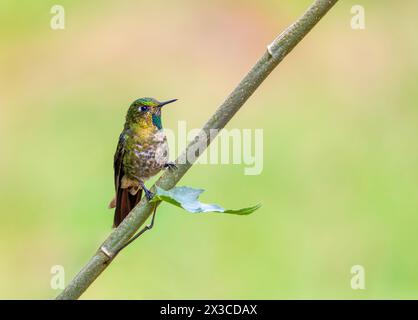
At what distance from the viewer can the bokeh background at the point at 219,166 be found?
565 cm

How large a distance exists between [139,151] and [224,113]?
148 centimetres

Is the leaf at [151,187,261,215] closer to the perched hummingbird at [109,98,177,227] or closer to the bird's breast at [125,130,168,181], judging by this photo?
the perched hummingbird at [109,98,177,227]

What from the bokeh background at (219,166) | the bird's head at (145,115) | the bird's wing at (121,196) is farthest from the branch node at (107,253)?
the bokeh background at (219,166)

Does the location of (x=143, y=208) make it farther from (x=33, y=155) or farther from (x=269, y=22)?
(x=269, y=22)

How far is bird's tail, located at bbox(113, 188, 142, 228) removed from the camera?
2.34 metres

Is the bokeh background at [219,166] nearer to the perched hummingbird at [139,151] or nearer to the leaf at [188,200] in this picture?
the perched hummingbird at [139,151]

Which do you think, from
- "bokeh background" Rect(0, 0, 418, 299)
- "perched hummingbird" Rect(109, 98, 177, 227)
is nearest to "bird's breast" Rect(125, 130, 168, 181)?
"perched hummingbird" Rect(109, 98, 177, 227)

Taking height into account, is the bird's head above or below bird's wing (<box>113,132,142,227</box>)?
above

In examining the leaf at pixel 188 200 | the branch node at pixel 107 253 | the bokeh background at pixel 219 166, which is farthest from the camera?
the bokeh background at pixel 219 166

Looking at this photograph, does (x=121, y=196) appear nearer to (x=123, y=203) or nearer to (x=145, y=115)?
(x=123, y=203)

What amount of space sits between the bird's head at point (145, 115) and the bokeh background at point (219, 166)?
2590 mm

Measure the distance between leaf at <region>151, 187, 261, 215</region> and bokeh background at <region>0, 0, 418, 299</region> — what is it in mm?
4003

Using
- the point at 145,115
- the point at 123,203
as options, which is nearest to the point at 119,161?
the point at 145,115

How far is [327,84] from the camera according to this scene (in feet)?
25.9
